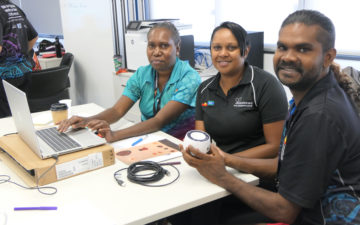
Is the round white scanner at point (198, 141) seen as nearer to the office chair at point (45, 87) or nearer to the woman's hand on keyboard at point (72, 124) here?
the woman's hand on keyboard at point (72, 124)

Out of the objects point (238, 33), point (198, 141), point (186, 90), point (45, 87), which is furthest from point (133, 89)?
point (45, 87)

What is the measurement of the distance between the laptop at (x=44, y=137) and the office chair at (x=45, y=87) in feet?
5.62

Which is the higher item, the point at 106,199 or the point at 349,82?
the point at 349,82

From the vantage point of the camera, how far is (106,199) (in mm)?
1200

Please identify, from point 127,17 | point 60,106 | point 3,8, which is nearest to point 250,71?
point 60,106

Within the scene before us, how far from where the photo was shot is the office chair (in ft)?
10.6

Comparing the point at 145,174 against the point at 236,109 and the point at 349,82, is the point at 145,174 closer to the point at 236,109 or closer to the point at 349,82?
the point at 236,109

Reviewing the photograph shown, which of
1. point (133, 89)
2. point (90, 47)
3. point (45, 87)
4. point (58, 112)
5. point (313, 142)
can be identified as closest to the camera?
point (313, 142)

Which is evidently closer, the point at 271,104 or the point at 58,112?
the point at 271,104

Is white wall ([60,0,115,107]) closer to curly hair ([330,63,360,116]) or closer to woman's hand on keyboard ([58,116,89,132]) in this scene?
woman's hand on keyboard ([58,116,89,132])

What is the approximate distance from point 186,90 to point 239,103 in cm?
42

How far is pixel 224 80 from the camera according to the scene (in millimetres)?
1785

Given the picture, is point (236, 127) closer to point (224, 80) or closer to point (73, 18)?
point (224, 80)

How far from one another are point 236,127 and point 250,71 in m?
0.29
